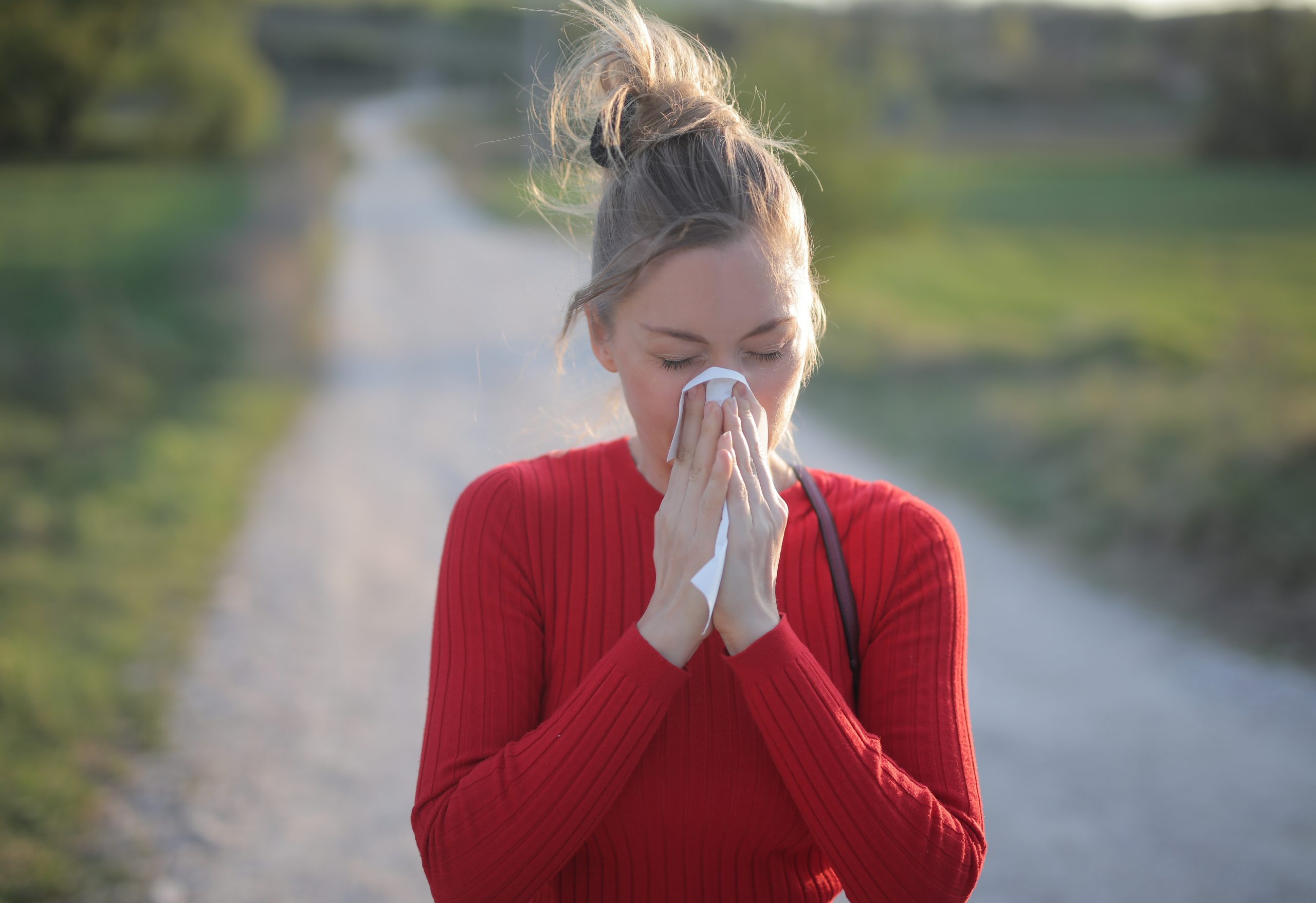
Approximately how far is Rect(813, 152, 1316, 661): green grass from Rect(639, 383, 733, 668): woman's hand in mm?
4776

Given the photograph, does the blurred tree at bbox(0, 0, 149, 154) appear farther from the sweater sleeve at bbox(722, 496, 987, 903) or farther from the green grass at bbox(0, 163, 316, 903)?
the sweater sleeve at bbox(722, 496, 987, 903)

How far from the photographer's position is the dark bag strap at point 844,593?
5.45 feet

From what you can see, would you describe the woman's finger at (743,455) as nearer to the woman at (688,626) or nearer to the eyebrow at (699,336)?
the woman at (688,626)

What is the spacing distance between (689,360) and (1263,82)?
66.2ft

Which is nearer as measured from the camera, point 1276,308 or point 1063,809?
point 1063,809

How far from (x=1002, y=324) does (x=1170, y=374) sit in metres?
4.24

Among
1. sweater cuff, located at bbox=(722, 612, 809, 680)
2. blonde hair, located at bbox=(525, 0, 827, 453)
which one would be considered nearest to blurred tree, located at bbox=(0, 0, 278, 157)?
blonde hair, located at bbox=(525, 0, 827, 453)

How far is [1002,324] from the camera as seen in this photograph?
13.6 m

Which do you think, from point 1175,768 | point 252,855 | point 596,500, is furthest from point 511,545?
point 1175,768

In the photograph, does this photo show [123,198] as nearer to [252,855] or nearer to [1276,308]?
[252,855]

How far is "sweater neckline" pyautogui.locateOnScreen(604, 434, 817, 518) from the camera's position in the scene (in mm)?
1783

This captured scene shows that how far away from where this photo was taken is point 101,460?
24.4ft

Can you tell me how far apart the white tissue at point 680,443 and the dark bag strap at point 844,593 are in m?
0.28

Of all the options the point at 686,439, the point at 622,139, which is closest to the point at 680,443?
the point at 686,439
